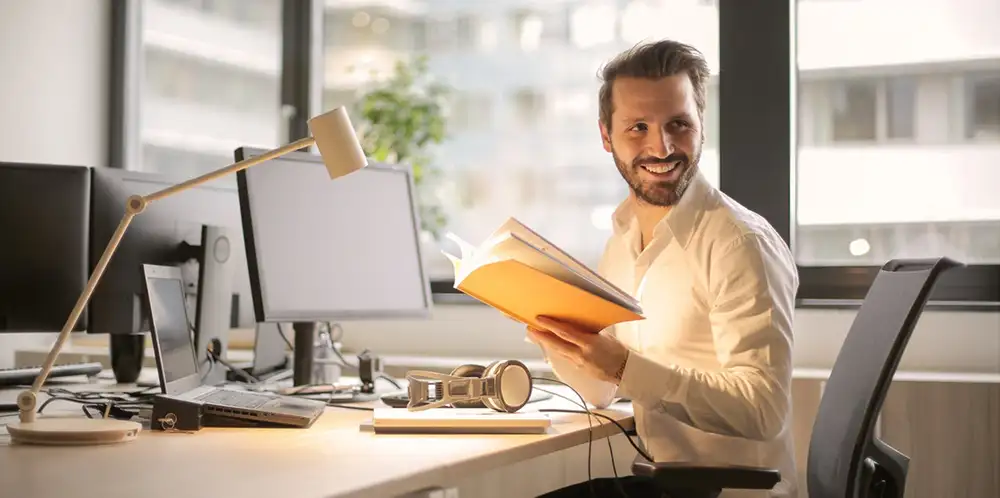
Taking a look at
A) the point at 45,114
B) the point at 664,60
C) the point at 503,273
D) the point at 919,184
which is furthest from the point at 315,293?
the point at 45,114

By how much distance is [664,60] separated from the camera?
2.12m

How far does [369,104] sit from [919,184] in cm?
185

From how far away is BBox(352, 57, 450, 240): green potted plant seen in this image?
3717mm

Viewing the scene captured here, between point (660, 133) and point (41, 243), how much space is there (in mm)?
1355

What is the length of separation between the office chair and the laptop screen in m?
0.89

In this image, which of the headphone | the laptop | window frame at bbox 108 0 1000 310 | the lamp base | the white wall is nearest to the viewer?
the lamp base

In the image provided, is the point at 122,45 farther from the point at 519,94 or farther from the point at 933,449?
A: the point at 933,449

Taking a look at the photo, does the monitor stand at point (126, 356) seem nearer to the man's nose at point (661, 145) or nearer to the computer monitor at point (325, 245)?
the computer monitor at point (325, 245)

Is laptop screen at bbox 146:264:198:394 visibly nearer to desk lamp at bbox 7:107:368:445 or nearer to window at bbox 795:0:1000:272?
desk lamp at bbox 7:107:368:445

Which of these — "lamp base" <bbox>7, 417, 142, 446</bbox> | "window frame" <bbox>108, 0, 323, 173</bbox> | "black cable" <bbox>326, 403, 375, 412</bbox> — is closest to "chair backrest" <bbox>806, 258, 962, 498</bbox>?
"black cable" <bbox>326, 403, 375, 412</bbox>

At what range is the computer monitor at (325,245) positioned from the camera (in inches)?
86.3

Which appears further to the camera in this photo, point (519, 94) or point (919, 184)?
point (519, 94)

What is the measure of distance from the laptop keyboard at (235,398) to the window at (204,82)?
2.17m

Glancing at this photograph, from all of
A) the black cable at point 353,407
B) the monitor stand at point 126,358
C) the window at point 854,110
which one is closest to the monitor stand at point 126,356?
the monitor stand at point 126,358
